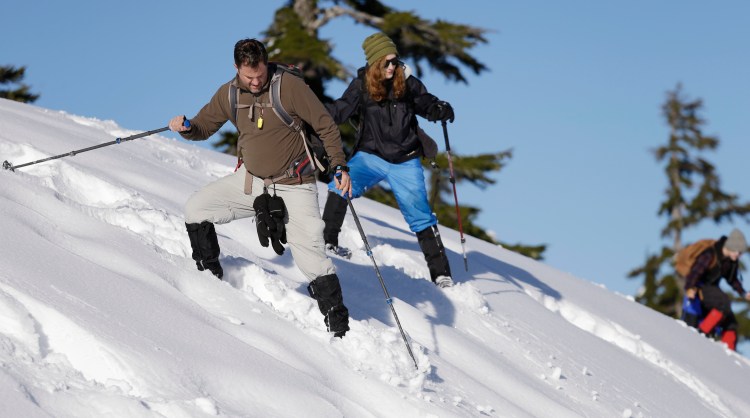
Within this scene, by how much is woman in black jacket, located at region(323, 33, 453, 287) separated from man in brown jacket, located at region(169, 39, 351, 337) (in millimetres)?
1859

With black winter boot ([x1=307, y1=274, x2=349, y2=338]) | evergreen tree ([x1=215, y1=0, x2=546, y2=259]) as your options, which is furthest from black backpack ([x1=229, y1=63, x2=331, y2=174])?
evergreen tree ([x1=215, y1=0, x2=546, y2=259])

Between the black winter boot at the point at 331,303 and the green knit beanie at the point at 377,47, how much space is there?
2264 millimetres

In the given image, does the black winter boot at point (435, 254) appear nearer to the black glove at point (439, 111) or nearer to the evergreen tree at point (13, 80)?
the black glove at point (439, 111)

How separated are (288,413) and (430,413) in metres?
1.10

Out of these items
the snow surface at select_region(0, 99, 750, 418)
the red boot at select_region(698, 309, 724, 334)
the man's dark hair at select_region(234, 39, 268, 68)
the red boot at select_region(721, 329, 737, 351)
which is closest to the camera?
the snow surface at select_region(0, 99, 750, 418)

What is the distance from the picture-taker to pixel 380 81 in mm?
8281

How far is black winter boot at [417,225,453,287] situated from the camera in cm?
897

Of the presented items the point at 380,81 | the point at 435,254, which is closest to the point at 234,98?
the point at 380,81

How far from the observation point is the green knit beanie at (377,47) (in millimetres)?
8078

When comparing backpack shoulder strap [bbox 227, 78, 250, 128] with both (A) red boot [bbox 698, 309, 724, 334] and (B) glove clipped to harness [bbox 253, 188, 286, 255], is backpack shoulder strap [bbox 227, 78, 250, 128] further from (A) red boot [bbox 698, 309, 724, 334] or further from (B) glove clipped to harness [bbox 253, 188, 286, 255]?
(A) red boot [bbox 698, 309, 724, 334]

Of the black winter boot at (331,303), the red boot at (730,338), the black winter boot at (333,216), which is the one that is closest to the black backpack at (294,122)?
the black winter boot at (331,303)

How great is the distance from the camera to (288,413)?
513 cm

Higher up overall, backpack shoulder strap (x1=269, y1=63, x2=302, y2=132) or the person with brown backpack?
the person with brown backpack

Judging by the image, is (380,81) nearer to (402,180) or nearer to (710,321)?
(402,180)
